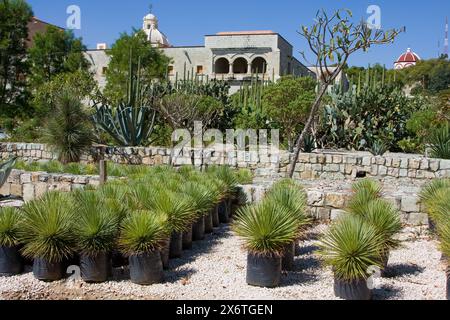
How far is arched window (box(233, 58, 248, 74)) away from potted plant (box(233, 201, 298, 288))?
37.6 meters

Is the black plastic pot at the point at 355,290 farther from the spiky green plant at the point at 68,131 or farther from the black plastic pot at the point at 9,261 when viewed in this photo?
the spiky green plant at the point at 68,131

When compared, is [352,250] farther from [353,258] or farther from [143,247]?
[143,247]

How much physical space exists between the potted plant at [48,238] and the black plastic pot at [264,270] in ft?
5.37

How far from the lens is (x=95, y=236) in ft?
13.9

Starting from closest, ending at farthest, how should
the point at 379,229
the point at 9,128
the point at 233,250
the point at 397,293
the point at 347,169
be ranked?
the point at 397,293
the point at 379,229
the point at 233,250
the point at 347,169
the point at 9,128

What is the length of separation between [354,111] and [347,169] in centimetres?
486

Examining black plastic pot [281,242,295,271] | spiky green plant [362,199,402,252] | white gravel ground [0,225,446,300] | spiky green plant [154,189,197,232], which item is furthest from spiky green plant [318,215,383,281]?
spiky green plant [154,189,197,232]

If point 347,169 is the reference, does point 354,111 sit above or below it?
above

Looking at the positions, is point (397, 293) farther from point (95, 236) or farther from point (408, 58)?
point (408, 58)

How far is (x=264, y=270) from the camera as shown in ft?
13.8

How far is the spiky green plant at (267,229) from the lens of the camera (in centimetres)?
421

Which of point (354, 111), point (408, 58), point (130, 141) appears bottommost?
point (130, 141)

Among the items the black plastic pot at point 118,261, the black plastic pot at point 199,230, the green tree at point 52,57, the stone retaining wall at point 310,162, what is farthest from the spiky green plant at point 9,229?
the green tree at point 52,57
